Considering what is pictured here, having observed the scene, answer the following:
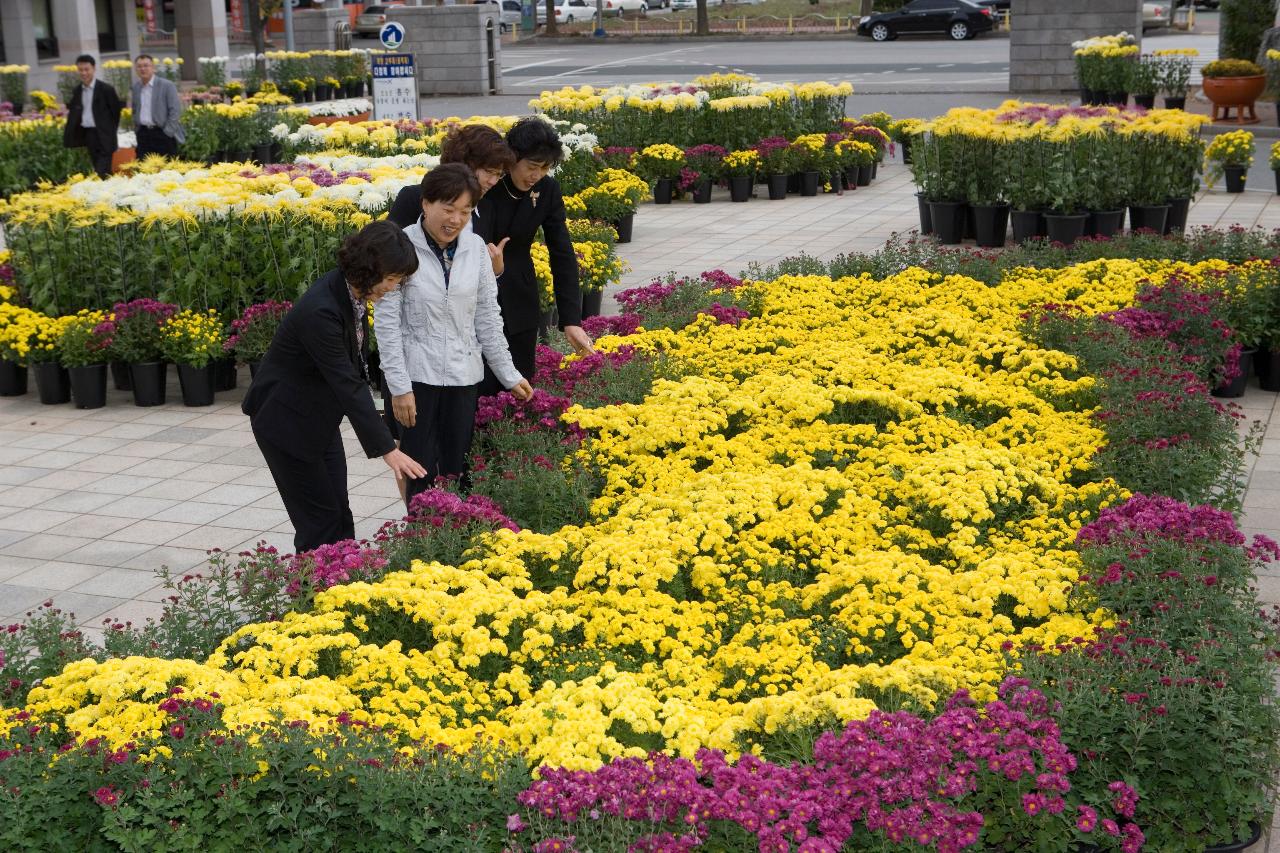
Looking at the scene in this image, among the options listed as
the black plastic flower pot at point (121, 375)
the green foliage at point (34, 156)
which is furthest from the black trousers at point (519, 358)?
the green foliage at point (34, 156)

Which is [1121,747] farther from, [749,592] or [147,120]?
[147,120]

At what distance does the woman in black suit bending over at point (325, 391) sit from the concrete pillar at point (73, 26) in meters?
30.7

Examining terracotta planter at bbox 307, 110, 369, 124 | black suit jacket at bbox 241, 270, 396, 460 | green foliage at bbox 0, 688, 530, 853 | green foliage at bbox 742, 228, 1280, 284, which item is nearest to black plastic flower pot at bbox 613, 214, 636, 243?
green foliage at bbox 742, 228, 1280, 284

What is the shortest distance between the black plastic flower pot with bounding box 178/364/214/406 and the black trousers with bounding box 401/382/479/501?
397cm

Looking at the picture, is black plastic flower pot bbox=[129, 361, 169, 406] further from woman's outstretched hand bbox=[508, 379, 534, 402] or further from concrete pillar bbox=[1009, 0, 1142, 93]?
concrete pillar bbox=[1009, 0, 1142, 93]

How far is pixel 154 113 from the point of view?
628 inches

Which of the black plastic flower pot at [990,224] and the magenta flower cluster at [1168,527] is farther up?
the black plastic flower pot at [990,224]

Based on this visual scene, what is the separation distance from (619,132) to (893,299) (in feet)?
31.7

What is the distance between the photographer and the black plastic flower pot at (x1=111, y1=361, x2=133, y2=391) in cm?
974

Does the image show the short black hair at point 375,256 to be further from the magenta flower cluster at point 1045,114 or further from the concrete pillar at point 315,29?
the concrete pillar at point 315,29

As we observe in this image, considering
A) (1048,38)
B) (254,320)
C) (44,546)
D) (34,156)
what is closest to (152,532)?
(44,546)

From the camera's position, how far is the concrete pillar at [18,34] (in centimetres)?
3212

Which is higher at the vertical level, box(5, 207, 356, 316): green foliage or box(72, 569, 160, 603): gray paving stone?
box(5, 207, 356, 316): green foliage

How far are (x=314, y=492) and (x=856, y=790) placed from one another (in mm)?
2745
